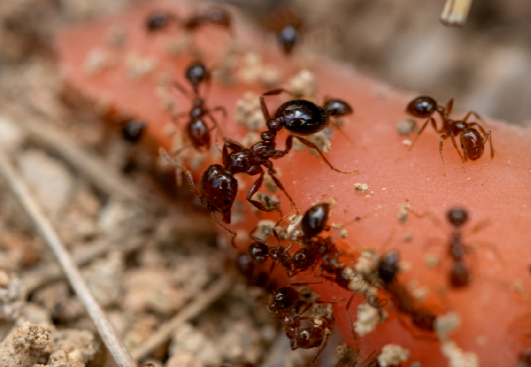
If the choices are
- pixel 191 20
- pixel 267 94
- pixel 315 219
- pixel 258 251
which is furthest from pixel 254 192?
pixel 191 20

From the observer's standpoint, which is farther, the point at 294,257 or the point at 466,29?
the point at 466,29

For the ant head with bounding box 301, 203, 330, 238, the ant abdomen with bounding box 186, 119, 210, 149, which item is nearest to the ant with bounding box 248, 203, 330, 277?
the ant head with bounding box 301, 203, 330, 238

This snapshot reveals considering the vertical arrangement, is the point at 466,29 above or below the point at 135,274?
above

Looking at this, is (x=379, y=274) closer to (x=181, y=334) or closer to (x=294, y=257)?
(x=294, y=257)

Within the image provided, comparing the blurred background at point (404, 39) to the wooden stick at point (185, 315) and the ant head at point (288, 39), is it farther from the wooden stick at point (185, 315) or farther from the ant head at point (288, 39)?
the wooden stick at point (185, 315)

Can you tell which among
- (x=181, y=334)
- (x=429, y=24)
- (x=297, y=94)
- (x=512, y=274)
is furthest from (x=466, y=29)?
(x=181, y=334)

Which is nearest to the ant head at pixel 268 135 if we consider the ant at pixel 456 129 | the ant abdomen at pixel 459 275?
the ant at pixel 456 129
